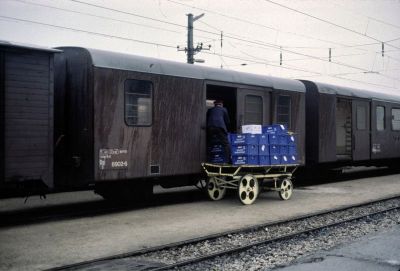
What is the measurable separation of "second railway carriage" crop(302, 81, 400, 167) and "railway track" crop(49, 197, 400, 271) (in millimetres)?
5736

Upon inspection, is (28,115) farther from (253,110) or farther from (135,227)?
(253,110)

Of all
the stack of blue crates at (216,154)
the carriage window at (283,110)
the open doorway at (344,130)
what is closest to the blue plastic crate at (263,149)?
the stack of blue crates at (216,154)

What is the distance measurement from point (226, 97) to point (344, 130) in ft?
25.2

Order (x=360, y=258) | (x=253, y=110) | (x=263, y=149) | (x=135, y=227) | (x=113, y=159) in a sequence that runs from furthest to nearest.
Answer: (x=253, y=110) → (x=263, y=149) → (x=113, y=159) → (x=135, y=227) → (x=360, y=258)

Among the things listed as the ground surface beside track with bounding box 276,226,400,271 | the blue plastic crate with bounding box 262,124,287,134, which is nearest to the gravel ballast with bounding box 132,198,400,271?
the ground surface beside track with bounding box 276,226,400,271

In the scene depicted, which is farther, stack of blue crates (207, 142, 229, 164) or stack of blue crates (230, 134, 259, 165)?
stack of blue crates (207, 142, 229, 164)

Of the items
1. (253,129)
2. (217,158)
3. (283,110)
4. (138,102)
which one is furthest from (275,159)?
(138,102)

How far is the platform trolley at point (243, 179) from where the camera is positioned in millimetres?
11602

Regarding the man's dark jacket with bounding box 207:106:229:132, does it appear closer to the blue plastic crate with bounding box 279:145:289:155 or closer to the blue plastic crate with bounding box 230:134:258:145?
the blue plastic crate with bounding box 230:134:258:145

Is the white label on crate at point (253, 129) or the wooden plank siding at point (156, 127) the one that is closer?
the wooden plank siding at point (156, 127)

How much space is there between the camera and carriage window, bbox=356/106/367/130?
18.0 meters

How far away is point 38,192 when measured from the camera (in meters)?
9.01

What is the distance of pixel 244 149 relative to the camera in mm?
11422

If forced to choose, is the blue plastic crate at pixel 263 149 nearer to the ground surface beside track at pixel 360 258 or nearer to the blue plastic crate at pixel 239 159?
the blue plastic crate at pixel 239 159
